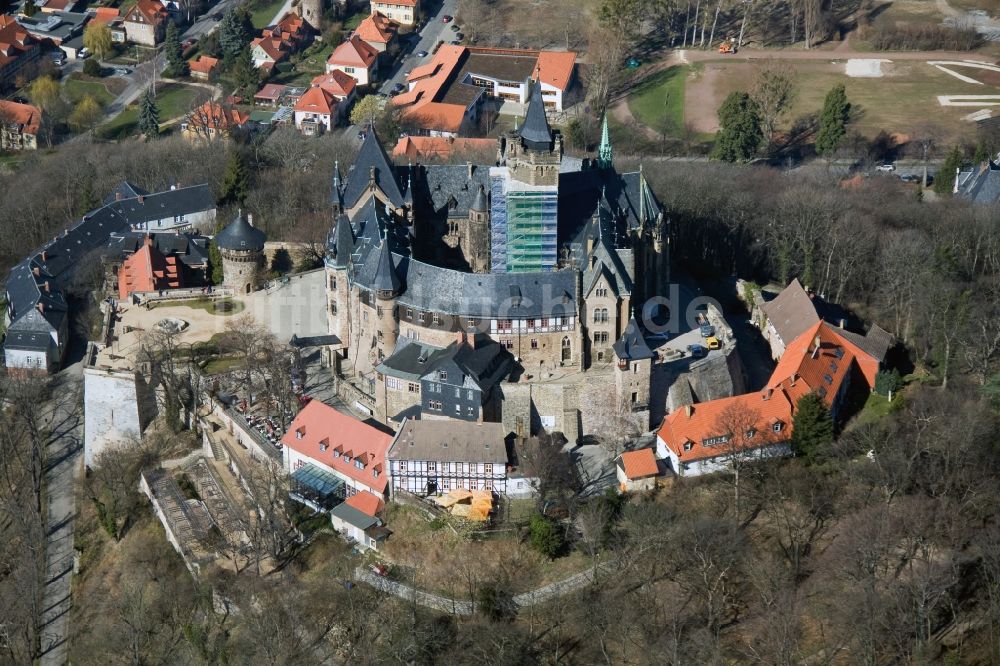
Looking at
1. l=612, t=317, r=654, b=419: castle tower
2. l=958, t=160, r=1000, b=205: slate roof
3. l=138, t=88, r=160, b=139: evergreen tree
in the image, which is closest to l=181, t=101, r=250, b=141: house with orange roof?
l=138, t=88, r=160, b=139: evergreen tree

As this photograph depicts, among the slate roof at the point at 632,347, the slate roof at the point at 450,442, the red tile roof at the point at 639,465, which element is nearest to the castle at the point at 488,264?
the slate roof at the point at 450,442

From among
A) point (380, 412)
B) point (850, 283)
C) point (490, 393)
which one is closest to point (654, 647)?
point (490, 393)

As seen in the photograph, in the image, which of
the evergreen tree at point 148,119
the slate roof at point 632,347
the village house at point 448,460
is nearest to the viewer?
the village house at point 448,460

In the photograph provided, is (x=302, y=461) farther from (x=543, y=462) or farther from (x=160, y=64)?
(x=160, y=64)

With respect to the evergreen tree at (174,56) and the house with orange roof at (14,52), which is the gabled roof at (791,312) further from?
the house with orange roof at (14,52)

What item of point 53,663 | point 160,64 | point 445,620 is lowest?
point 53,663
